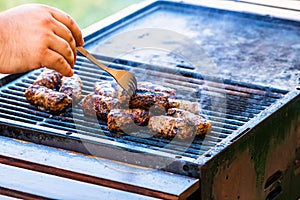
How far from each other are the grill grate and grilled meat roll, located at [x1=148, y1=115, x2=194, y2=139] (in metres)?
0.03

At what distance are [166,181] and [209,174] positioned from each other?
0.17m

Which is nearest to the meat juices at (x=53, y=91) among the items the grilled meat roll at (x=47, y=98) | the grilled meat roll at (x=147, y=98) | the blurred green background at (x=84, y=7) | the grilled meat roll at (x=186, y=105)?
the grilled meat roll at (x=47, y=98)

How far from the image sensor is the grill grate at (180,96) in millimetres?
2734

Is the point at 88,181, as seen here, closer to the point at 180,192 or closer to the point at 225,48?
the point at 180,192

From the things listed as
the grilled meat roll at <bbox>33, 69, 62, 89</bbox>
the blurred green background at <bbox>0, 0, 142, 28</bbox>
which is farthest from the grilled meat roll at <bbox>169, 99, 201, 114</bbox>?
the blurred green background at <bbox>0, 0, 142, 28</bbox>

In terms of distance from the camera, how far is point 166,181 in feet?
8.07

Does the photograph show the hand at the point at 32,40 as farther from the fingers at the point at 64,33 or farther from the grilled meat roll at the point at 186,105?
the grilled meat roll at the point at 186,105

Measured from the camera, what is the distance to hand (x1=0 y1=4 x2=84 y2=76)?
2598 millimetres

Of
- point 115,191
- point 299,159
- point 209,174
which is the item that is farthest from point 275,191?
point 115,191

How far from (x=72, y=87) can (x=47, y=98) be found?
0.16 m

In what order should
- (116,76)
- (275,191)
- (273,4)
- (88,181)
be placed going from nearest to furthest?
(88,181)
(116,76)
(275,191)
(273,4)

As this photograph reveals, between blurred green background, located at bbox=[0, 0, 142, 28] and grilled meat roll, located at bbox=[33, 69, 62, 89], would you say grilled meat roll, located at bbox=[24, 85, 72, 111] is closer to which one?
grilled meat roll, located at bbox=[33, 69, 62, 89]

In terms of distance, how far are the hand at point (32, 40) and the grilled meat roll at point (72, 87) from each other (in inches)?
16.0

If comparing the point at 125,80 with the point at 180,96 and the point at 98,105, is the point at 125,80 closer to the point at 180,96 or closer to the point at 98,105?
the point at 98,105
